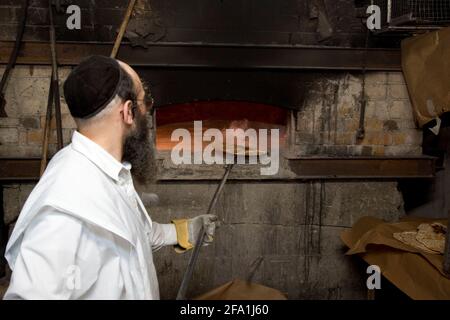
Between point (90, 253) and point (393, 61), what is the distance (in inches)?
133

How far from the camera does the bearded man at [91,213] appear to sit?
4.99 ft

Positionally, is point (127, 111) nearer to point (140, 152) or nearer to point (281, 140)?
point (140, 152)

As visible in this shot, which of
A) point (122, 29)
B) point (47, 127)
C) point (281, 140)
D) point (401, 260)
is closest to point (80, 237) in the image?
point (47, 127)

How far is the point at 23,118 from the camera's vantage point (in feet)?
12.1

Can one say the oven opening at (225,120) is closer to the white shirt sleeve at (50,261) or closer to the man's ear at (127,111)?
the man's ear at (127,111)

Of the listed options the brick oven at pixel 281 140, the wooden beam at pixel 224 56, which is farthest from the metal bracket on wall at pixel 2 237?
the wooden beam at pixel 224 56

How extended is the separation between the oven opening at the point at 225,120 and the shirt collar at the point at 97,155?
2.17m

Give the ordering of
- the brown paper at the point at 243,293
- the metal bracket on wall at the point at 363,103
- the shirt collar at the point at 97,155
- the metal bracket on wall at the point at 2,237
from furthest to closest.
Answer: the metal bracket on wall at the point at 363,103, the metal bracket on wall at the point at 2,237, the shirt collar at the point at 97,155, the brown paper at the point at 243,293

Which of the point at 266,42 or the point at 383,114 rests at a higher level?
the point at 266,42

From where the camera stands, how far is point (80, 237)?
161cm

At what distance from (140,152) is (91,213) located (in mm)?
663

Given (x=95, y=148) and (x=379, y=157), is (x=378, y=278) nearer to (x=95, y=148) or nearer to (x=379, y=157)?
(x=379, y=157)

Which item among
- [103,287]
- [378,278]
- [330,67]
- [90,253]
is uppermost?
[330,67]
